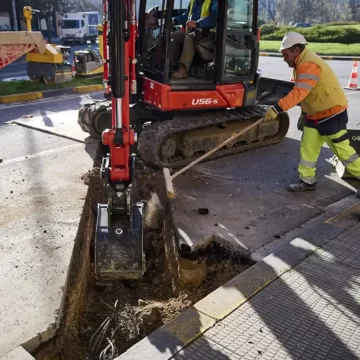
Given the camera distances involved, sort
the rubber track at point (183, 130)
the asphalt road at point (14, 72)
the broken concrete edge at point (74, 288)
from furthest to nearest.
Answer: the asphalt road at point (14, 72) → the rubber track at point (183, 130) → the broken concrete edge at point (74, 288)

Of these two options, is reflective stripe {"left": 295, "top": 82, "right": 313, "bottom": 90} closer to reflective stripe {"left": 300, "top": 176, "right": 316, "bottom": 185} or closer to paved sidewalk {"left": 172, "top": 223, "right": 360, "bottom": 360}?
reflective stripe {"left": 300, "top": 176, "right": 316, "bottom": 185}

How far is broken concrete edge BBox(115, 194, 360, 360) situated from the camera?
3.00 metres

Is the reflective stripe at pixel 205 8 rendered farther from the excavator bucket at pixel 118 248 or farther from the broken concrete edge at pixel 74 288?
the excavator bucket at pixel 118 248

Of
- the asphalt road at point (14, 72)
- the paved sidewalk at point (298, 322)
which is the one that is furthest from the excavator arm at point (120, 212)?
the asphalt road at point (14, 72)

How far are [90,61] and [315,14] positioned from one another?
53559 millimetres

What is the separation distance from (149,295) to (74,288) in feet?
2.33

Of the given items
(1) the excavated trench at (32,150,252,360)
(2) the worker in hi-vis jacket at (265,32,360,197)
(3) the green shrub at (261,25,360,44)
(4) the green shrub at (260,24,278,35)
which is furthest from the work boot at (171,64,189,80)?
(4) the green shrub at (260,24,278,35)

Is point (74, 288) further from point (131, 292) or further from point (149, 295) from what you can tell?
point (149, 295)

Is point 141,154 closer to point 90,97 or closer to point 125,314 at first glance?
point 125,314

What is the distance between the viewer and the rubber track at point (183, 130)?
665cm

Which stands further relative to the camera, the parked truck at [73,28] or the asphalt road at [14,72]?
the parked truck at [73,28]

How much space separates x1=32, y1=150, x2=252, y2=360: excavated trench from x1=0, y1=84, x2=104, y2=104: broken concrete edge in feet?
23.3

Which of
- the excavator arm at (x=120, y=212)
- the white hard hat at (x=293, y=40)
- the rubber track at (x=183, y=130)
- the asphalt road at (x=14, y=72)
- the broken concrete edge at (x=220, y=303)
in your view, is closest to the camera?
the broken concrete edge at (x=220, y=303)

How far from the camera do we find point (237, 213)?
542 cm
